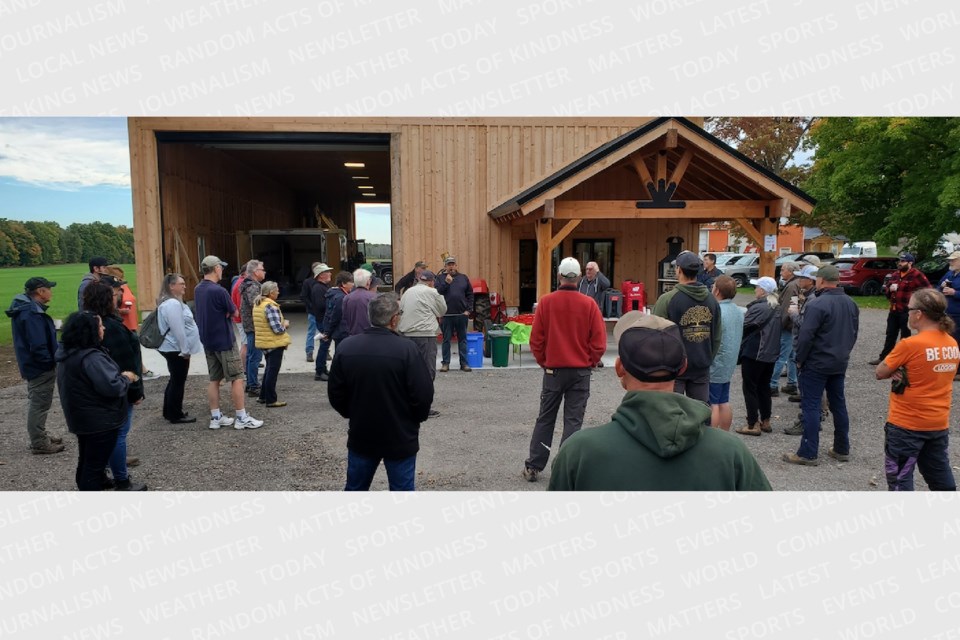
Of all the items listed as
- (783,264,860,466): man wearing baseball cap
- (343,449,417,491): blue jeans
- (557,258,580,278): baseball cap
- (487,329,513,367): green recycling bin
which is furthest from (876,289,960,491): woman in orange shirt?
(487,329,513,367): green recycling bin

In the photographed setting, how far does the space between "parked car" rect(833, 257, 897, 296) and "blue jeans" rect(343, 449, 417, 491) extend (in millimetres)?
26214

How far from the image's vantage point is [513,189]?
13.4 metres

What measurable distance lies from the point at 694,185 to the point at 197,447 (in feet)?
37.1

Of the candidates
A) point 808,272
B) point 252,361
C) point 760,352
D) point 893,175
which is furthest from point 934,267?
point 252,361

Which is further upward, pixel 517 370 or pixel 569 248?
pixel 569 248

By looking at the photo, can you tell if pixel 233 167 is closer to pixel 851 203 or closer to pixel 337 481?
pixel 337 481

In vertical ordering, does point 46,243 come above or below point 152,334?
above

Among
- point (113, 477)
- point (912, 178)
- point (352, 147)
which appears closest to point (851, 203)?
point (912, 178)

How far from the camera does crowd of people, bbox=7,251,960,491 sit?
2021 millimetres

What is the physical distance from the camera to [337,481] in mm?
5520

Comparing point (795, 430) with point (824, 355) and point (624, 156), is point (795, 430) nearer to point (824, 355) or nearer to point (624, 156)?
point (824, 355)

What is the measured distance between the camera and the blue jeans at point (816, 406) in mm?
5777

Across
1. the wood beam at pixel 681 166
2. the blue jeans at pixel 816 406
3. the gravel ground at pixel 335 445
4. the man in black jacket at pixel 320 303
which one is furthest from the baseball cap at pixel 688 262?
the wood beam at pixel 681 166

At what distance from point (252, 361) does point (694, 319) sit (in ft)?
19.7
